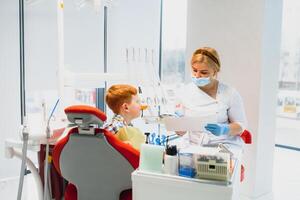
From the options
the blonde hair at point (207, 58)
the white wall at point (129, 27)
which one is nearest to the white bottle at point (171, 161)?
the blonde hair at point (207, 58)

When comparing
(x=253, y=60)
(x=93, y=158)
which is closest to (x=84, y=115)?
(x=93, y=158)

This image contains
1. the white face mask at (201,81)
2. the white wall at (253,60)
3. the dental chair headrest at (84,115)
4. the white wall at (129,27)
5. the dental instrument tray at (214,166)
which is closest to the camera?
the dental instrument tray at (214,166)

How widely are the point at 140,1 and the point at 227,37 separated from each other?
6.82ft

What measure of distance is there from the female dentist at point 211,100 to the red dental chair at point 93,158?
19.7 inches

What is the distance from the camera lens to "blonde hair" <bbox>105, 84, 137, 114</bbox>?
1.69 meters

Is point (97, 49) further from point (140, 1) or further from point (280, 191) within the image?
point (280, 191)

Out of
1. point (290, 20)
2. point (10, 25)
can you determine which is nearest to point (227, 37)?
point (10, 25)

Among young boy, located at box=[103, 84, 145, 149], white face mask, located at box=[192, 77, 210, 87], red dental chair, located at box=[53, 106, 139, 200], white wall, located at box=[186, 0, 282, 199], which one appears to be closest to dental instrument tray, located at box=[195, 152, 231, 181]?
red dental chair, located at box=[53, 106, 139, 200]

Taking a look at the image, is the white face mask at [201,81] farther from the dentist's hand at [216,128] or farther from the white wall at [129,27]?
the white wall at [129,27]

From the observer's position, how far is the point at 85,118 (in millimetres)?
1263

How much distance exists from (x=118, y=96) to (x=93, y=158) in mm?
449

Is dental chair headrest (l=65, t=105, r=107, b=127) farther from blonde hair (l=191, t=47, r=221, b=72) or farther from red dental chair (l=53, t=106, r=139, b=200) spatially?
blonde hair (l=191, t=47, r=221, b=72)

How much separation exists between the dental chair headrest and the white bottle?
12.1 inches

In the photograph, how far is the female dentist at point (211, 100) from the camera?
176 cm
